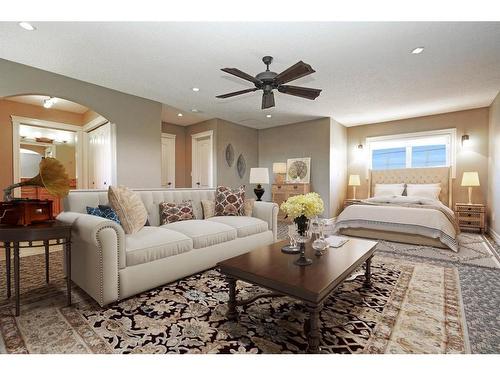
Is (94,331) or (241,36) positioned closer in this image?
(94,331)

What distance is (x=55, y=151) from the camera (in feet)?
21.1

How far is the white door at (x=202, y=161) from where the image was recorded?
244 inches

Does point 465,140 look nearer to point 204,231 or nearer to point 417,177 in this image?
point 417,177

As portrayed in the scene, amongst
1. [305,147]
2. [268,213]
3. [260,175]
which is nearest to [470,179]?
[305,147]

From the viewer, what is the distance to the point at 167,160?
6.48 metres

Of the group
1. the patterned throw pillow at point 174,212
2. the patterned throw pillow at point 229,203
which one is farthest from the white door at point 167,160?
the patterned throw pillow at point 174,212

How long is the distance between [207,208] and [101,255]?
Result: 1.68 meters

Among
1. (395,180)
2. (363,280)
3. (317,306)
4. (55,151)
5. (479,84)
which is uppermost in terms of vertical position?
(479,84)

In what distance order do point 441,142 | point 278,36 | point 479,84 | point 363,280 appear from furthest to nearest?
point 441,142
point 479,84
point 278,36
point 363,280

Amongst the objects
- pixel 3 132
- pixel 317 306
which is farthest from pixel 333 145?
pixel 3 132

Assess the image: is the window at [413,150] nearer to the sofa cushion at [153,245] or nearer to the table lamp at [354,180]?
the table lamp at [354,180]

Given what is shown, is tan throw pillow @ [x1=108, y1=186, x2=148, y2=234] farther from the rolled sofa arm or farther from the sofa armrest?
the sofa armrest
